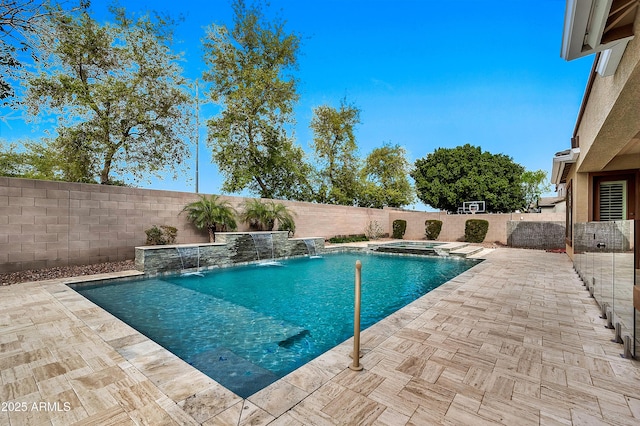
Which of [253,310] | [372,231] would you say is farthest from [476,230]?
[253,310]

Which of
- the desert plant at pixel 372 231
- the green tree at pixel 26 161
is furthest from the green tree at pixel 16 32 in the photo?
the desert plant at pixel 372 231

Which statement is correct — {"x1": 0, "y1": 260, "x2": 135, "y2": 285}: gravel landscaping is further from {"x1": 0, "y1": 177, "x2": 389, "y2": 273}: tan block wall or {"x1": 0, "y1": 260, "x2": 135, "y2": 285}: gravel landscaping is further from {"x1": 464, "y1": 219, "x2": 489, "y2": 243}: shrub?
{"x1": 464, "y1": 219, "x2": 489, "y2": 243}: shrub

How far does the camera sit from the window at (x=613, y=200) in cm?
699

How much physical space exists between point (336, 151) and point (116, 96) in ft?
44.0

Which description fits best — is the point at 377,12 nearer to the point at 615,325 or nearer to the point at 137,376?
the point at 615,325

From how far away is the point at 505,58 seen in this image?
12445mm

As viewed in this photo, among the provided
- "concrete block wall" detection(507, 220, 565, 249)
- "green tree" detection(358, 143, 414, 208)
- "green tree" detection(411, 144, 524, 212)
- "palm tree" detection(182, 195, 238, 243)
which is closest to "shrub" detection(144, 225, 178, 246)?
"palm tree" detection(182, 195, 238, 243)

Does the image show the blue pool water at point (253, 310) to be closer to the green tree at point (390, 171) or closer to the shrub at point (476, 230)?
the shrub at point (476, 230)

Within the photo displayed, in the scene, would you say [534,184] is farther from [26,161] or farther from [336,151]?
[26,161]

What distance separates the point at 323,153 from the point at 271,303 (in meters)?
16.7

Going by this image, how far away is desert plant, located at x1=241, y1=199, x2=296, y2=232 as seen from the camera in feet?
37.2

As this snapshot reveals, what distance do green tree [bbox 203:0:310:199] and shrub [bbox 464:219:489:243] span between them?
11262 mm

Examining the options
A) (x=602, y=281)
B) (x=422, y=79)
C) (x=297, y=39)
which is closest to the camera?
(x=602, y=281)

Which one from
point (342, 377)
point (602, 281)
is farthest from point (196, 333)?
point (602, 281)
